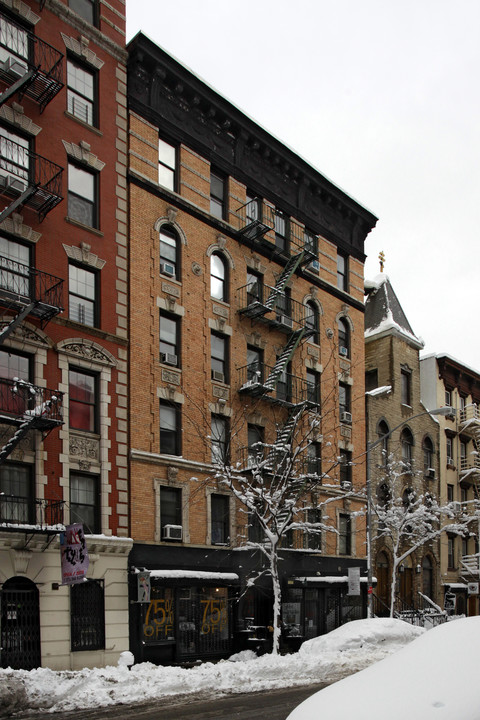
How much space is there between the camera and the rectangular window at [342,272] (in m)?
37.2

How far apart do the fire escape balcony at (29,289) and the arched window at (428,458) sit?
26280 millimetres

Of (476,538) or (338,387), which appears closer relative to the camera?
(338,387)

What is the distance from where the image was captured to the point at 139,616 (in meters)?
23.4

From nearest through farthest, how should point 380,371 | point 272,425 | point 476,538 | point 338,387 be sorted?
1. point 272,425
2. point 338,387
3. point 380,371
4. point 476,538

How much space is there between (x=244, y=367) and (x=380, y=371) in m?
13.5

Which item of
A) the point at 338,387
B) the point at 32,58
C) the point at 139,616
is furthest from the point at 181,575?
the point at 32,58

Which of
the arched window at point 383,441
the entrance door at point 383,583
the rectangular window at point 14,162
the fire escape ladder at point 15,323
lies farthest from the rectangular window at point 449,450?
the fire escape ladder at point 15,323

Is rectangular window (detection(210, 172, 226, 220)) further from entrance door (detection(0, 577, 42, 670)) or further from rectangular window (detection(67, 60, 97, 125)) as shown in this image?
entrance door (detection(0, 577, 42, 670))

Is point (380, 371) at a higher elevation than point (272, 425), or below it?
higher

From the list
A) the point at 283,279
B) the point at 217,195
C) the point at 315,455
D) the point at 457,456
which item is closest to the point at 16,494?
the point at 217,195

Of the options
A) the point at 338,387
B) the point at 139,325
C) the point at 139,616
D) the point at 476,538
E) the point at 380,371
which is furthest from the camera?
the point at 476,538

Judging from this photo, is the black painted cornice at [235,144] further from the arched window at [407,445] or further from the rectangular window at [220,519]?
the rectangular window at [220,519]

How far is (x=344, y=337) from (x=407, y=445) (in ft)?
27.3

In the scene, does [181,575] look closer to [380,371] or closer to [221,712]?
[221,712]
